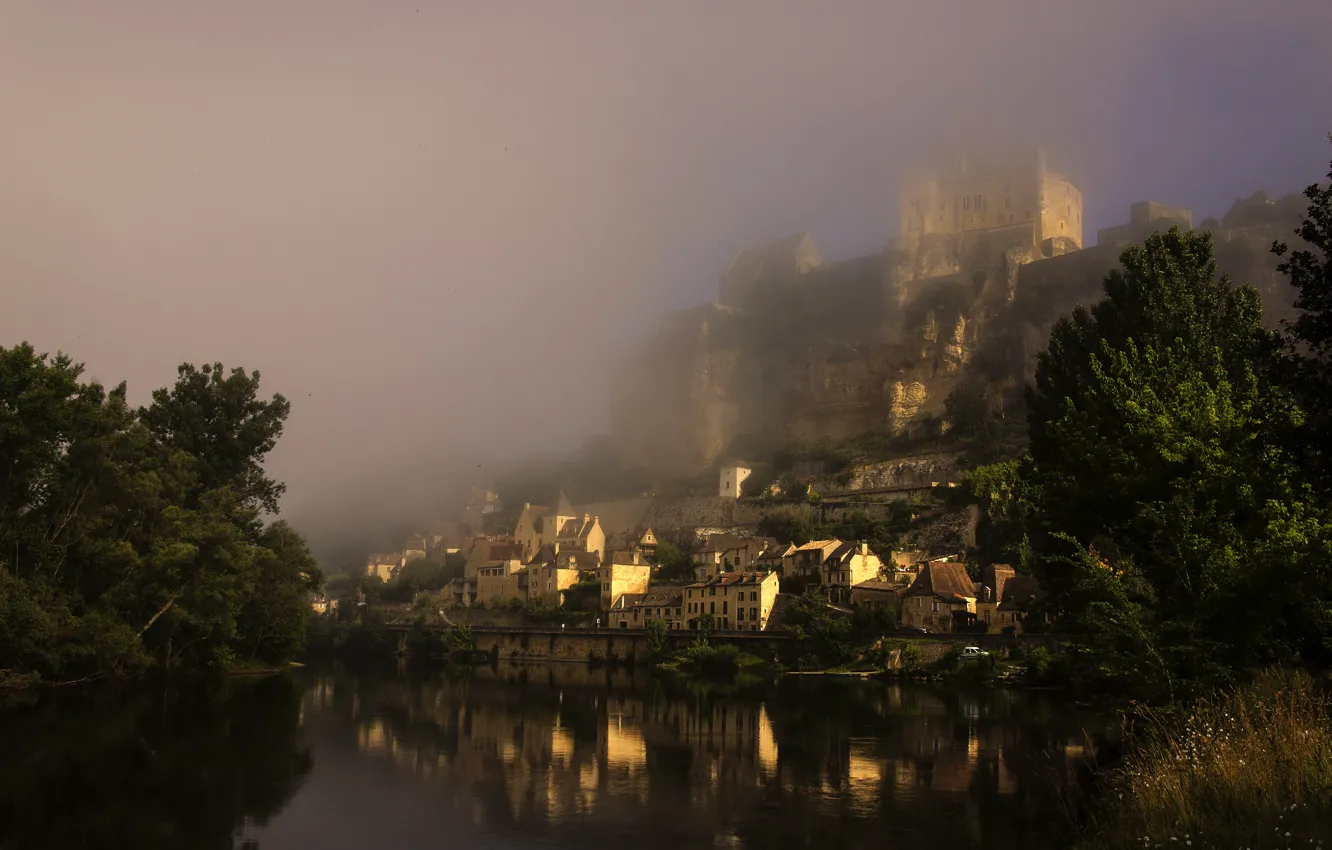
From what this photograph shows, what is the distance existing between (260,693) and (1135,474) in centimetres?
4036

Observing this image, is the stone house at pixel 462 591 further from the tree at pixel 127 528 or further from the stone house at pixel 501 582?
the tree at pixel 127 528

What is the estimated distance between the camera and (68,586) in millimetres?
46250

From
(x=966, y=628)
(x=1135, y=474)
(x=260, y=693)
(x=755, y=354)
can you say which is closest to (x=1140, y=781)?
(x=1135, y=474)

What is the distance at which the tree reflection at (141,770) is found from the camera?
66.7ft

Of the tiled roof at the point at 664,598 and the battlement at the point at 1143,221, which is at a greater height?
the battlement at the point at 1143,221

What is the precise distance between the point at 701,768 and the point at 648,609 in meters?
48.9

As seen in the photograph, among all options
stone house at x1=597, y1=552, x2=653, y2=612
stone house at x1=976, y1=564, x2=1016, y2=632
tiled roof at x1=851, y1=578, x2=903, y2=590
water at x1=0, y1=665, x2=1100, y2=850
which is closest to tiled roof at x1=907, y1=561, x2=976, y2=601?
stone house at x1=976, y1=564, x2=1016, y2=632

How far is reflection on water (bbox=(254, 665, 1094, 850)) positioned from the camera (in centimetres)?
2108

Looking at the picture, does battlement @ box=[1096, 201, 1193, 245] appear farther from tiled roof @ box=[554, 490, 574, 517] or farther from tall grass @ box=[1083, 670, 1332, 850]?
tall grass @ box=[1083, 670, 1332, 850]

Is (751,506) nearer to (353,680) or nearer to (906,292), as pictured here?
(906,292)

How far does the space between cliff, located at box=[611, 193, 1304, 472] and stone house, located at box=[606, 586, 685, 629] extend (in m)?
34.1

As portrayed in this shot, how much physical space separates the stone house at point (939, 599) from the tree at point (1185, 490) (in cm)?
3447

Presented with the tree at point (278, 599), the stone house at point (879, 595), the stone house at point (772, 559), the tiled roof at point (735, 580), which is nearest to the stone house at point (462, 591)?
the tiled roof at point (735, 580)

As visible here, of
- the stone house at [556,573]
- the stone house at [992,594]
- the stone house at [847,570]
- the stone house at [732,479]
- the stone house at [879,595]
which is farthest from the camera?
the stone house at [732,479]
